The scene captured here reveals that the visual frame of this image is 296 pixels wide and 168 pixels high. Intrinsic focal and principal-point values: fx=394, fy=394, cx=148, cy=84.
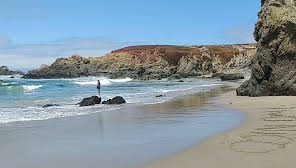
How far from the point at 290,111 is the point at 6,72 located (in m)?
151

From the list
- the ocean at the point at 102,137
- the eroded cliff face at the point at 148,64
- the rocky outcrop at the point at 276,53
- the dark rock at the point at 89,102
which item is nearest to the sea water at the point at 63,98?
the dark rock at the point at 89,102

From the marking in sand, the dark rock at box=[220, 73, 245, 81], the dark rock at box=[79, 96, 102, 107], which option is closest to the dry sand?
the marking in sand

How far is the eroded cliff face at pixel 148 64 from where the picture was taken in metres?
87.5

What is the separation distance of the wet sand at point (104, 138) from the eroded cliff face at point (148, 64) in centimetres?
6605

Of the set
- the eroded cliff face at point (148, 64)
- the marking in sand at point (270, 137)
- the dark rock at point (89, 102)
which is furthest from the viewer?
the eroded cliff face at point (148, 64)

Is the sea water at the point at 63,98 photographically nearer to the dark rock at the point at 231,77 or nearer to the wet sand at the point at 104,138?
the wet sand at the point at 104,138

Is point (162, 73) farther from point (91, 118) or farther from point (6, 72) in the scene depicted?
point (6, 72)

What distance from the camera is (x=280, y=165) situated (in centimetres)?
681

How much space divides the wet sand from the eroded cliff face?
6605cm

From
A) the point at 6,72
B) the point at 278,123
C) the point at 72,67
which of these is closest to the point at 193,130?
the point at 278,123

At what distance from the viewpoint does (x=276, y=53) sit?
877 inches

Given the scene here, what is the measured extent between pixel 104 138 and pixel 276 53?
14.8 m

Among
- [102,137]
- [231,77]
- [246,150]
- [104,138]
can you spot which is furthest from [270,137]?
[231,77]

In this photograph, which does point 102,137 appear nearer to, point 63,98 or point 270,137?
point 270,137
